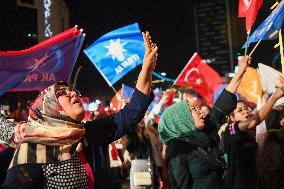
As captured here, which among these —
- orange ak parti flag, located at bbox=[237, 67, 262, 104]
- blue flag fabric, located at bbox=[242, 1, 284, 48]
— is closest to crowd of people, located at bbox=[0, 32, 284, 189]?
blue flag fabric, located at bbox=[242, 1, 284, 48]

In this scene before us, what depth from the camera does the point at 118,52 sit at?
296 inches

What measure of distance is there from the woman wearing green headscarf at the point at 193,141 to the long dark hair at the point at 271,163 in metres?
0.79

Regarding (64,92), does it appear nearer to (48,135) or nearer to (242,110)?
(48,135)

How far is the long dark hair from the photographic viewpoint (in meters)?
2.87

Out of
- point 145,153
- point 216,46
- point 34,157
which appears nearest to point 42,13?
point 145,153

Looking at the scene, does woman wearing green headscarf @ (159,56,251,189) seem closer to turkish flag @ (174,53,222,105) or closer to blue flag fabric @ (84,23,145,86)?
blue flag fabric @ (84,23,145,86)

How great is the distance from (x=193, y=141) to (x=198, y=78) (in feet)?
22.0

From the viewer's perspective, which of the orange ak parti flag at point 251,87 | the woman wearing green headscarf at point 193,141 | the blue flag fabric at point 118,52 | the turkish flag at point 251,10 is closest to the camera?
the woman wearing green headscarf at point 193,141

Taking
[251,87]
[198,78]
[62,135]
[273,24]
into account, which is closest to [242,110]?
[273,24]

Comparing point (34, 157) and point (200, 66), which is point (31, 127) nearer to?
point (34, 157)

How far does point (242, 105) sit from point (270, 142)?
198cm

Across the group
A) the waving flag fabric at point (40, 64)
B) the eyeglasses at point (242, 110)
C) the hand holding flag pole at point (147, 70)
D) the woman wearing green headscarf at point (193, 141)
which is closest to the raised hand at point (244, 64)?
the woman wearing green headscarf at point (193, 141)

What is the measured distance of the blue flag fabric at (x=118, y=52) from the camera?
750cm

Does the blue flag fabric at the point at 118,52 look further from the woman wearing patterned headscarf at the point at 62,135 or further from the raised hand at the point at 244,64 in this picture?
the woman wearing patterned headscarf at the point at 62,135
